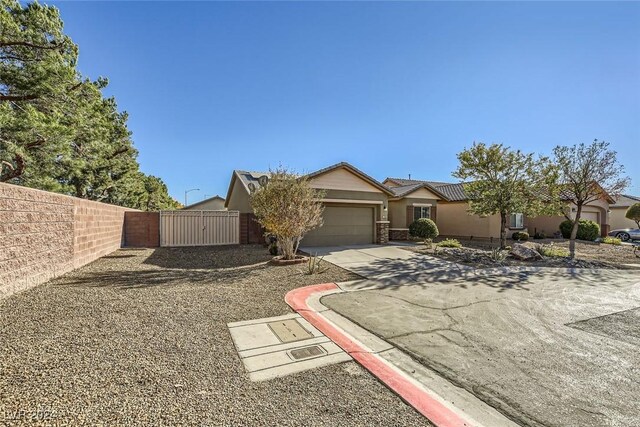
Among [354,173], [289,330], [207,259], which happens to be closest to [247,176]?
[354,173]

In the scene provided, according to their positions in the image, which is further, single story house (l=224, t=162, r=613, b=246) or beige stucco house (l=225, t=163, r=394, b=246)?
single story house (l=224, t=162, r=613, b=246)

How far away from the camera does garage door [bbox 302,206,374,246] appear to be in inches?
627

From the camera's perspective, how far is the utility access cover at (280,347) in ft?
11.7

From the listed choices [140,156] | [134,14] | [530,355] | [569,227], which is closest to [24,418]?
[530,355]

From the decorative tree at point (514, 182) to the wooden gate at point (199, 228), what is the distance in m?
13.0

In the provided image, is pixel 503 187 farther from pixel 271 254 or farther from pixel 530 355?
pixel 530 355

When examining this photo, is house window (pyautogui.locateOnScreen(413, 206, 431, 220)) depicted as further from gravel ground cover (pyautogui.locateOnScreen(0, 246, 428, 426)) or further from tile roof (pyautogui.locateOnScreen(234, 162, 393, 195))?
gravel ground cover (pyautogui.locateOnScreen(0, 246, 428, 426))

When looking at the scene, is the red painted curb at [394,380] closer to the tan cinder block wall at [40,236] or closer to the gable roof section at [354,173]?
the tan cinder block wall at [40,236]

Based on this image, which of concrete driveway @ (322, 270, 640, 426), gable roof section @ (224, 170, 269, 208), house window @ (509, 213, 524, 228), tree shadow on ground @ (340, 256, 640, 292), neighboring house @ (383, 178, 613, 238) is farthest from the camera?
house window @ (509, 213, 524, 228)

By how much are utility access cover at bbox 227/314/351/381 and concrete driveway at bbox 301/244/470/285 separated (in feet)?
12.6

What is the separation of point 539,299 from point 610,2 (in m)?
9.05

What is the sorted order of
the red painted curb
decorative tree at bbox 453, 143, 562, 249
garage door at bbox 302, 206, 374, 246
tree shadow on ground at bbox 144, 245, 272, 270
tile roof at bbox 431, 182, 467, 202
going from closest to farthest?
the red painted curb
tree shadow on ground at bbox 144, 245, 272, 270
decorative tree at bbox 453, 143, 562, 249
garage door at bbox 302, 206, 374, 246
tile roof at bbox 431, 182, 467, 202

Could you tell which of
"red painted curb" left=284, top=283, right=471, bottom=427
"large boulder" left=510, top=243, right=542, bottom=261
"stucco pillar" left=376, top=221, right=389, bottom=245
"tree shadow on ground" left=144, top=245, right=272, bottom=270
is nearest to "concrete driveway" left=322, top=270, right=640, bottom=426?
"red painted curb" left=284, top=283, right=471, bottom=427

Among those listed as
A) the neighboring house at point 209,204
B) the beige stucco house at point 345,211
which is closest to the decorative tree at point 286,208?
the beige stucco house at point 345,211
